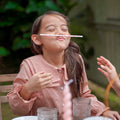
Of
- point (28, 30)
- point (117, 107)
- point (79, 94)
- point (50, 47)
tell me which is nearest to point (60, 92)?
point (79, 94)

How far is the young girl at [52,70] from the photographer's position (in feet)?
5.34

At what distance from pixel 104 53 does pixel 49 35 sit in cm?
454

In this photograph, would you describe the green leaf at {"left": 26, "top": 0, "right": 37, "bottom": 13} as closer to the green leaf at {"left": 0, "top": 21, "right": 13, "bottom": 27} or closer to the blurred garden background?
the blurred garden background

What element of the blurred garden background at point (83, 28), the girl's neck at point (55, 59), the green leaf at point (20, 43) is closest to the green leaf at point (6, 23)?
the blurred garden background at point (83, 28)

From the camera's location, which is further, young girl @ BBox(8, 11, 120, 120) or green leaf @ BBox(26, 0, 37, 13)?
green leaf @ BBox(26, 0, 37, 13)

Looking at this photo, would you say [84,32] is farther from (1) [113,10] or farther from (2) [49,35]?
(2) [49,35]

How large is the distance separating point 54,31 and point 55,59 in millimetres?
200

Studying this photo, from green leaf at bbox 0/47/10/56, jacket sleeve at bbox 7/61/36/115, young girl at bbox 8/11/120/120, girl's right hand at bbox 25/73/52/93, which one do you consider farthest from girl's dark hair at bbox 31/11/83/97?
green leaf at bbox 0/47/10/56

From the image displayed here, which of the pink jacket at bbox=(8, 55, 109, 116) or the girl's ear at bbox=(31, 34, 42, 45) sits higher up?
the girl's ear at bbox=(31, 34, 42, 45)

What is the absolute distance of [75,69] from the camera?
6.10 ft

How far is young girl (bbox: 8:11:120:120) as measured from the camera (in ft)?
5.34

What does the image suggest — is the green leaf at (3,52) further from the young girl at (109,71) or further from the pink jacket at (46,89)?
the young girl at (109,71)

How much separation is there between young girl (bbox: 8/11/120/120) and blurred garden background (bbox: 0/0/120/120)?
3.53 metres

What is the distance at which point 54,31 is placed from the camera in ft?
5.53
